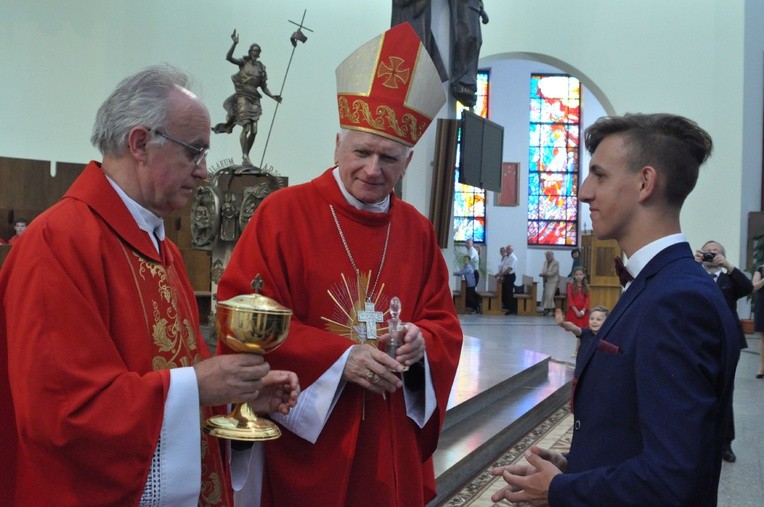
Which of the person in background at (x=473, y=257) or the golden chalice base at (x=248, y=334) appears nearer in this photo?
the golden chalice base at (x=248, y=334)

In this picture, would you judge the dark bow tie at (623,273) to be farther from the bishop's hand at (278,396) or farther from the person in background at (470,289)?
the person in background at (470,289)

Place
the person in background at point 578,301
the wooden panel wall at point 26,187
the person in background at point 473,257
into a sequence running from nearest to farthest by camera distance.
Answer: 1. the person in background at point 578,301
2. the wooden panel wall at point 26,187
3. the person in background at point 473,257

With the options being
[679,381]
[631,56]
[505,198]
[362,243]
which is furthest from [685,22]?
[679,381]

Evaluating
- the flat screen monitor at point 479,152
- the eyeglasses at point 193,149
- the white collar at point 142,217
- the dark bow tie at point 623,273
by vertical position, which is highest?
the flat screen monitor at point 479,152

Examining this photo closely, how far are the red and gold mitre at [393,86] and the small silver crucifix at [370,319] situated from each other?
0.51 metres

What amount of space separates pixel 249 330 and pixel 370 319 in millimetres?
783

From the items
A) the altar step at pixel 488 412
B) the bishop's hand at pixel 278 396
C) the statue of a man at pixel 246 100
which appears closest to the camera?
the bishop's hand at pixel 278 396

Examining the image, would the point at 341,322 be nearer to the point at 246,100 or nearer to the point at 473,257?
the point at 246,100

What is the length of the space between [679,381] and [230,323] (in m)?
0.82

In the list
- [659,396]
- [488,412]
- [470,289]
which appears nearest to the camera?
[659,396]

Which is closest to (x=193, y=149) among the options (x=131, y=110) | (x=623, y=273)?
(x=131, y=110)

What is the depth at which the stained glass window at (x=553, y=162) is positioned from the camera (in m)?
20.5

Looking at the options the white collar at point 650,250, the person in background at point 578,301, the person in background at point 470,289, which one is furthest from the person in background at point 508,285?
the white collar at point 650,250

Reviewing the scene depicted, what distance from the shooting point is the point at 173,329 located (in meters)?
1.83
